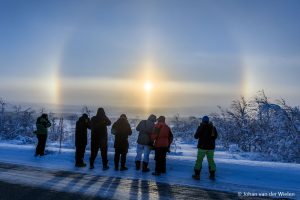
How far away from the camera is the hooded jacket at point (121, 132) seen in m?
14.6

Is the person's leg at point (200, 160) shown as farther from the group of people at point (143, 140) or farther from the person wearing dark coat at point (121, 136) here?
the person wearing dark coat at point (121, 136)

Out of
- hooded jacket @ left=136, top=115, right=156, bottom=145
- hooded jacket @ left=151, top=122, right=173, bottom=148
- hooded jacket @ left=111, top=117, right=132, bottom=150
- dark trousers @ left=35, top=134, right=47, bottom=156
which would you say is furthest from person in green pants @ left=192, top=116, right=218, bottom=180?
dark trousers @ left=35, top=134, right=47, bottom=156

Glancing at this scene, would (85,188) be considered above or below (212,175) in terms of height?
below

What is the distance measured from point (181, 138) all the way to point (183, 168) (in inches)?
1495

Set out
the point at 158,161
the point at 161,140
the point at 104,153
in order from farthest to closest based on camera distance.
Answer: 1. the point at 104,153
2. the point at 161,140
3. the point at 158,161

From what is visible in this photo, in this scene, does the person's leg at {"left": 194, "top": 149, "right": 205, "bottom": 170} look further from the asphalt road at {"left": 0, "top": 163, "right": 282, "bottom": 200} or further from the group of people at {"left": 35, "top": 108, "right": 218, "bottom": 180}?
the asphalt road at {"left": 0, "top": 163, "right": 282, "bottom": 200}

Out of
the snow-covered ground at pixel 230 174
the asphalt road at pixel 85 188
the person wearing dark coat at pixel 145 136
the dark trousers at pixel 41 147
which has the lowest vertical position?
the asphalt road at pixel 85 188

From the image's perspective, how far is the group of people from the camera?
508 inches

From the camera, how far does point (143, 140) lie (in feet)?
47.2

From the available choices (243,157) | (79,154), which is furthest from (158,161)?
(243,157)

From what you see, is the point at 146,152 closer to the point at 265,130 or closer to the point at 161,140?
the point at 161,140

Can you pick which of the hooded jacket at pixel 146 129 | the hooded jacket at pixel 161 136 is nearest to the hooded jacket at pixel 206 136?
the hooded jacket at pixel 161 136

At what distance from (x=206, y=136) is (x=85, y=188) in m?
4.28

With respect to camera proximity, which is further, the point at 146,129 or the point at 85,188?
the point at 146,129
